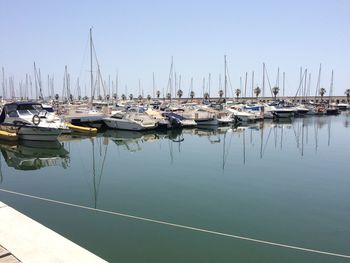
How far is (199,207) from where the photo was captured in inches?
440

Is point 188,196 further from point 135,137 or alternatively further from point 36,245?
point 135,137

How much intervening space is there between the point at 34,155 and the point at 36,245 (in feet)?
55.2

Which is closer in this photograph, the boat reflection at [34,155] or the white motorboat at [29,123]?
the boat reflection at [34,155]

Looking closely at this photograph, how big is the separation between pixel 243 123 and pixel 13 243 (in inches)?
1729

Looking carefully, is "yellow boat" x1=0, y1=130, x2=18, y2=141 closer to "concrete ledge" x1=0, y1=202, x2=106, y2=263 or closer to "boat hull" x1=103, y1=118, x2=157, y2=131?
"boat hull" x1=103, y1=118, x2=157, y2=131

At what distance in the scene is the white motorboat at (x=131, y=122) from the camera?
35.5m

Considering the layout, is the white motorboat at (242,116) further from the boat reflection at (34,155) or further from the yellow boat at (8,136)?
the yellow boat at (8,136)

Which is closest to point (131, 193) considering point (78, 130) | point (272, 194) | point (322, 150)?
point (272, 194)

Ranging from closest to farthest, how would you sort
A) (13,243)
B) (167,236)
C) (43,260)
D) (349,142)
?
(43,260) < (13,243) < (167,236) < (349,142)

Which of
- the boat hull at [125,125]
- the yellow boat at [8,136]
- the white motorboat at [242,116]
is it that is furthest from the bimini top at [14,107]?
the white motorboat at [242,116]

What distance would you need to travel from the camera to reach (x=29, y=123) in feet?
84.3

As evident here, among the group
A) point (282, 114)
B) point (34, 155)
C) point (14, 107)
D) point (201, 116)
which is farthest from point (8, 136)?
point (282, 114)

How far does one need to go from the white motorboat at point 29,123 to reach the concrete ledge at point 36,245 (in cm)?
1888

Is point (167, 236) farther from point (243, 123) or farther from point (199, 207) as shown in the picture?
point (243, 123)
